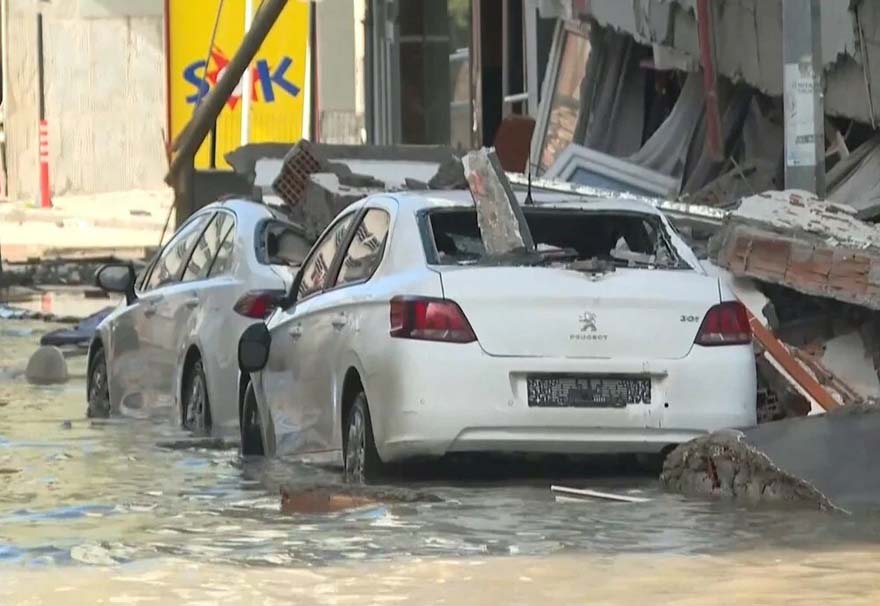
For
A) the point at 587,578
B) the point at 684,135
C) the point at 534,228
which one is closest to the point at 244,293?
the point at 534,228

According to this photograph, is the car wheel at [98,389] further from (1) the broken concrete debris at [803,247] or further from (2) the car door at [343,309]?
(1) the broken concrete debris at [803,247]

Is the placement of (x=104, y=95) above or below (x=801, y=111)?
above

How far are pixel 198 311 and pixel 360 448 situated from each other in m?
3.14

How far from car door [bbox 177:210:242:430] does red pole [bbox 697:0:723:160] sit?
571cm

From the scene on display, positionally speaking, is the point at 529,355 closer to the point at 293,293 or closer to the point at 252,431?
the point at 293,293

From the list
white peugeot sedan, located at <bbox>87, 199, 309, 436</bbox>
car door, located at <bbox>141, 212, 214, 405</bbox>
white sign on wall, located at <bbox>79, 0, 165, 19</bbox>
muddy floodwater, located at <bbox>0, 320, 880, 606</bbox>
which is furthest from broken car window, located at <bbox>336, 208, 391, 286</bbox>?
white sign on wall, located at <bbox>79, 0, 165, 19</bbox>

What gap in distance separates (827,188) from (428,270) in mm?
6494

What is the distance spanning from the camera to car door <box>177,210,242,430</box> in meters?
12.9

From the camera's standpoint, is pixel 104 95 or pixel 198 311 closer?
pixel 198 311

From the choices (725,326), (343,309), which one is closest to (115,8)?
(343,309)

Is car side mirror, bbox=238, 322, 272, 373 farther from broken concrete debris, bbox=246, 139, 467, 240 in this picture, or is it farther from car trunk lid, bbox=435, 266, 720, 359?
car trunk lid, bbox=435, 266, 720, 359

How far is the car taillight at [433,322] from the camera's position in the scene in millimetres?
9938

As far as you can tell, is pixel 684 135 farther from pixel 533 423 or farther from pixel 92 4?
pixel 92 4

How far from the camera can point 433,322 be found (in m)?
9.95
